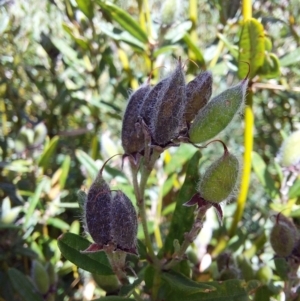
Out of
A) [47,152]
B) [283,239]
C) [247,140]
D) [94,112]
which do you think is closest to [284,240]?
[283,239]

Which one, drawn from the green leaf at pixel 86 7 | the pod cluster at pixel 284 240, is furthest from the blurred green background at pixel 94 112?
the pod cluster at pixel 284 240

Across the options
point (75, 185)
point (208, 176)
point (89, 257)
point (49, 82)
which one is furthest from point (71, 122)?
point (208, 176)

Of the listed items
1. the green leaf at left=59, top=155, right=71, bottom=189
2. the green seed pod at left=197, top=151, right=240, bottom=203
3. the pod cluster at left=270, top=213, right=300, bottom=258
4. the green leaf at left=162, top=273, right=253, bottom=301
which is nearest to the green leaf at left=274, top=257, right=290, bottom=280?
the pod cluster at left=270, top=213, right=300, bottom=258

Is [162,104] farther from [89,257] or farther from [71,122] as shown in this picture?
[71,122]

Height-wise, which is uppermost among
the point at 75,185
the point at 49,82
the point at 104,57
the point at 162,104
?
the point at 162,104

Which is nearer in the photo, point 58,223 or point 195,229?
point 195,229

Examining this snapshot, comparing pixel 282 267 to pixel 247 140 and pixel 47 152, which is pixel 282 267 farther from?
pixel 47 152

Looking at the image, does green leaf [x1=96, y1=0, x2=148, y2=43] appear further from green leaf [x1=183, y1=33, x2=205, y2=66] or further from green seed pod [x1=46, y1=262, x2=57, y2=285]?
green seed pod [x1=46, y1=262, x2=57, y2=285]
